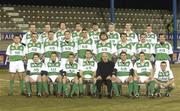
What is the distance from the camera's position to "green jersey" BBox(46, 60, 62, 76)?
1305 centimetres

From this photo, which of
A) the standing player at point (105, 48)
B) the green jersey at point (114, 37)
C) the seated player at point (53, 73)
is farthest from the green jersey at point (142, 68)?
the seated player at point (53, 73)

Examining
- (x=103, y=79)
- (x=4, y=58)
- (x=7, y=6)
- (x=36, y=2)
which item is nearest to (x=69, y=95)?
(x=103, y=79)

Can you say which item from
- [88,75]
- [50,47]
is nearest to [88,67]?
[88,75]

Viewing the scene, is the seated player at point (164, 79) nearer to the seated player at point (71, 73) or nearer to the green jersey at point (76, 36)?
the seated player at point (71, 73)

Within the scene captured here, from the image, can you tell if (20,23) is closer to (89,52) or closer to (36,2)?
(36,2)

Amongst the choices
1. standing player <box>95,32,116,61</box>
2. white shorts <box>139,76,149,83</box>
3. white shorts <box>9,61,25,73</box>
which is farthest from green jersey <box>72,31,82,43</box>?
white shorts <box>139,76,149,83</box>

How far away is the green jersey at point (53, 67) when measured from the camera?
13048mm

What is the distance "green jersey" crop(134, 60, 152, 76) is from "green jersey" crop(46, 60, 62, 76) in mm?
2016

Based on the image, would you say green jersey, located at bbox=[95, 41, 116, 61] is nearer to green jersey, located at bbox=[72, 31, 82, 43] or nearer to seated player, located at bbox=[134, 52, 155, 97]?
green jersey, located at bbox=[72, 31, 82, 43]

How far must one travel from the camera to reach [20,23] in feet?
96.0

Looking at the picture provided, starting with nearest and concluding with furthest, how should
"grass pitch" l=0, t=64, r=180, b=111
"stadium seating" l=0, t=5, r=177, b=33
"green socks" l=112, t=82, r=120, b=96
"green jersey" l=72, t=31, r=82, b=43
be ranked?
"grass pitch" l=0, t=64, r=180, b=111 → "green socks" l=112, t=82, r=120, b=96 → "green jersey" l=72, t=31, r=82, b=43 → "stadium seating" l=0, t=5, r=177, b=33

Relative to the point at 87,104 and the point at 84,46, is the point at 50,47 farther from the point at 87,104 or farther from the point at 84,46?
the point at 87,104

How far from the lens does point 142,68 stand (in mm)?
13000

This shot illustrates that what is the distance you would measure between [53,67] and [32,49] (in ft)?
2.71
